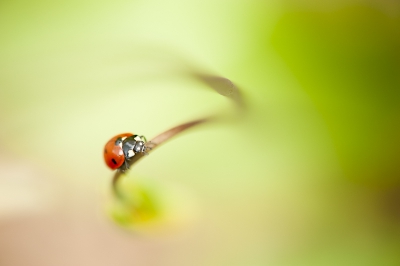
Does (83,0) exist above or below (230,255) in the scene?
above

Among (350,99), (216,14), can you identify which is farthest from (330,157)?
(216,14)

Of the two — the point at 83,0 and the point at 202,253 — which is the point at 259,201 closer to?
the point at 202,253
